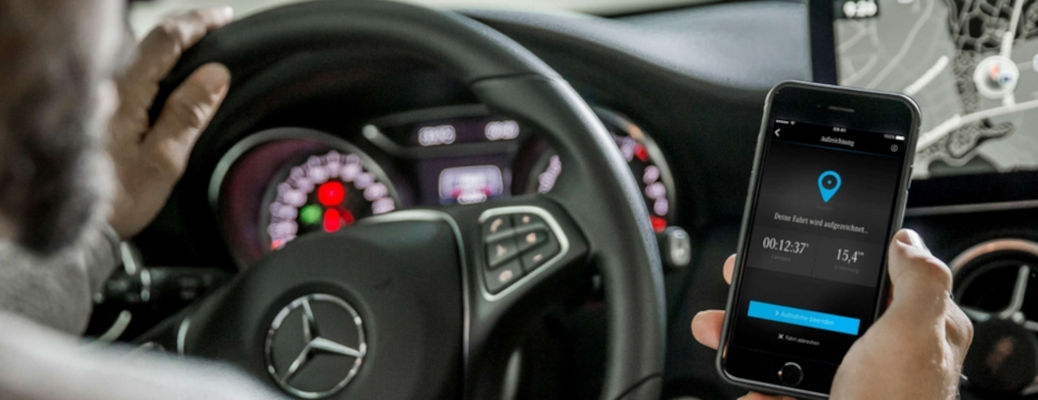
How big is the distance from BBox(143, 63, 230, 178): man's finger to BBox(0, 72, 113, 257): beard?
0.52 meters

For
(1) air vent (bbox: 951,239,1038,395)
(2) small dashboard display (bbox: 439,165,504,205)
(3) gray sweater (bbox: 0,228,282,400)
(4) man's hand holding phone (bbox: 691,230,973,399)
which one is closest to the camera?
(3) gray sweater (bbox: 0,228,282,400)

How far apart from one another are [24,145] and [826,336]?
2.10 ft

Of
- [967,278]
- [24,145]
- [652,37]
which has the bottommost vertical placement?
[967,278]

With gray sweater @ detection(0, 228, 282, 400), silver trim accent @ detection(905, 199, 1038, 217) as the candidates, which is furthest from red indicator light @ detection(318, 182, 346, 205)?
gray sweater @ detection(0, 228, 282, 400)

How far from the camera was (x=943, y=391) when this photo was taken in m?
0.83

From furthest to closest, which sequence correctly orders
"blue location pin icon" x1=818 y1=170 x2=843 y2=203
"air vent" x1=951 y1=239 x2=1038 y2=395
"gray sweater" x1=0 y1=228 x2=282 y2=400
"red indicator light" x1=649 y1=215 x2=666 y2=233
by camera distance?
"red indicator light" x1=649 y1=215 x2=666 y2=233 < "air vent" x1=951 y1=239 x2=1038 y2=395 < "blue location pin icon" x1=818 y1=170 x2=843 y2=203 < "gray sweater" x1=0 y1=228 x2=282 y2=400

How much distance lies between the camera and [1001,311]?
1236 mm

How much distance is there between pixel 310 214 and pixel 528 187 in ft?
0.98

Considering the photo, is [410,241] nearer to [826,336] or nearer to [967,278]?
[826,336]

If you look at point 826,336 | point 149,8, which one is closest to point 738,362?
point 826,336

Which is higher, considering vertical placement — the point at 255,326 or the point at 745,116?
the point at 745,116

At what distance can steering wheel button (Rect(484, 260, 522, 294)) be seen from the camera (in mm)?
959

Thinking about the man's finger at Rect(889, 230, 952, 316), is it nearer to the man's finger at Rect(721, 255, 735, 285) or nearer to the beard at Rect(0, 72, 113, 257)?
the man's finger at Rect(721, 255, 735, 285)

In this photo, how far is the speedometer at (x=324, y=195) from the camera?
1.56m
